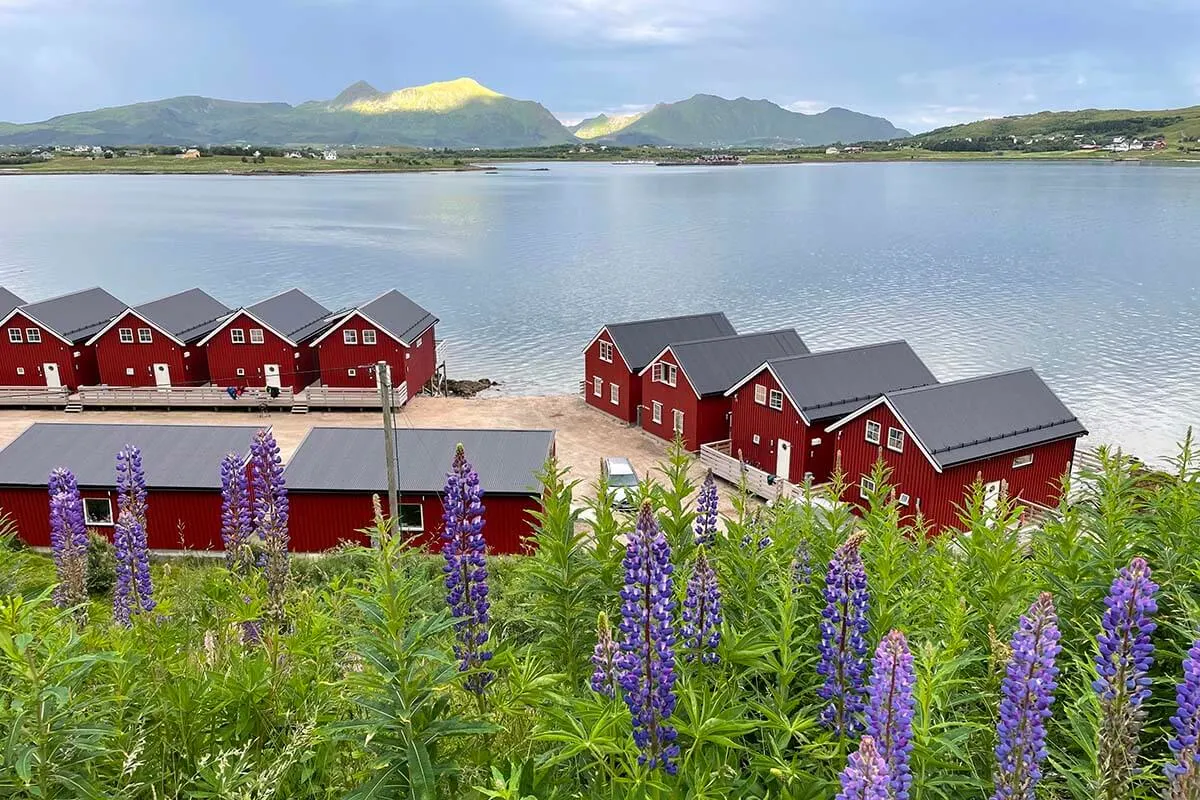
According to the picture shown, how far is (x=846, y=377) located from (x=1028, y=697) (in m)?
31.8

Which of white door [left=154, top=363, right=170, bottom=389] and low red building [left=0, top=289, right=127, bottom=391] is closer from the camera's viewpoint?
low red building [left=0, top=289, right=127, bottom=391]

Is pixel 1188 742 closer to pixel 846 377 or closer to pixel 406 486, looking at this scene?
pixel 406 486

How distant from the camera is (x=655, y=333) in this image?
4481 centimetres

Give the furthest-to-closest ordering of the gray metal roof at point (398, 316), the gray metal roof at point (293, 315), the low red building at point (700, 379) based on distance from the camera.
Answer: the gray metal roof at point (293, 315) < the gray metal roof at point (398, 316) < the low red building at point (700, 379)

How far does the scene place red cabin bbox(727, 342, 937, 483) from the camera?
33.0m

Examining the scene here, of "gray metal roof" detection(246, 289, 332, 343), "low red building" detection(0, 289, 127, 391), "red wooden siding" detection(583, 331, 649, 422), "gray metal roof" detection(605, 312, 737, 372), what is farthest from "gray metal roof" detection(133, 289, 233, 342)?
"gray metal roof" detection(605, 312, 737, 372)

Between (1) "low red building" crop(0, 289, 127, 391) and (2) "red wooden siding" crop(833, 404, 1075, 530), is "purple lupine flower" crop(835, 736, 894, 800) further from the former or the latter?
(1) "low red building" crop(0, 289, 127, 391)

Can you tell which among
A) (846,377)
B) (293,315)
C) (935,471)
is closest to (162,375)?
(293,315)

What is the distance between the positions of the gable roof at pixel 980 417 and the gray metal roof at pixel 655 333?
47.8ft

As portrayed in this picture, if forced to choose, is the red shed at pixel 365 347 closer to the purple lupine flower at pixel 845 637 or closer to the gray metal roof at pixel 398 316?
the gray metal roof at pixel 398 316

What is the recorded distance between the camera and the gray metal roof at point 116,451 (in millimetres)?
27408

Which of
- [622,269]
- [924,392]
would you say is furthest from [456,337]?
[924,392]

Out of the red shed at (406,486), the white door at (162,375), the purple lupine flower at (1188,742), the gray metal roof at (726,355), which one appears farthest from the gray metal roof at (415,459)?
the purple lupine flower at (1188,742)

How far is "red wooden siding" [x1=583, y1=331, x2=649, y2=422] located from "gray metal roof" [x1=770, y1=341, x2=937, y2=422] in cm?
1009
